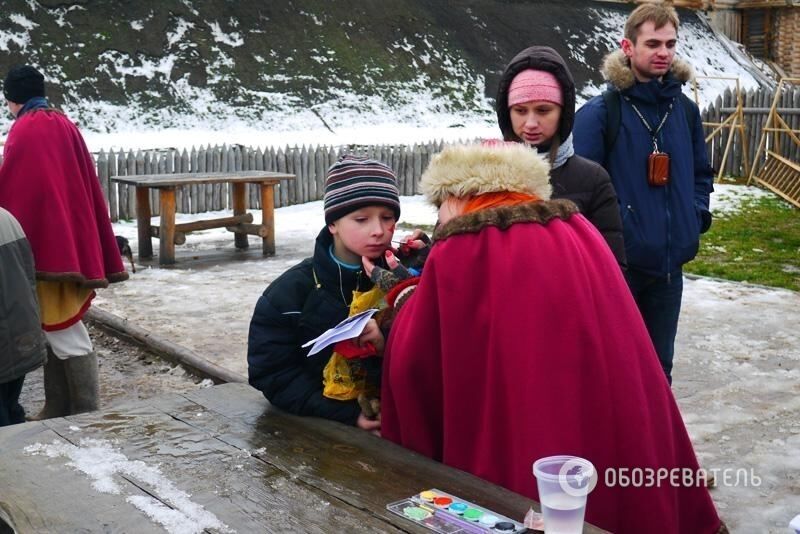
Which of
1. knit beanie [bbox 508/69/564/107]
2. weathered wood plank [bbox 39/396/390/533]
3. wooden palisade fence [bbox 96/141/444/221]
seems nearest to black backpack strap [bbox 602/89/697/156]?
knit beanie [bbox 508/69/564/107]

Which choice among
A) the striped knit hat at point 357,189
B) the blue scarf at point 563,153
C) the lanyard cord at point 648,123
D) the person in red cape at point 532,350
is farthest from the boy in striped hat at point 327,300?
the lanyard cord at point 648,123

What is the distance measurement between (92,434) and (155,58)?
1998 centimetres

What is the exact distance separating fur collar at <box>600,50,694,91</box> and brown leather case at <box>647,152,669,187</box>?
1.07 ft

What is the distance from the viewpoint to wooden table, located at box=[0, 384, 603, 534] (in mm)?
2084

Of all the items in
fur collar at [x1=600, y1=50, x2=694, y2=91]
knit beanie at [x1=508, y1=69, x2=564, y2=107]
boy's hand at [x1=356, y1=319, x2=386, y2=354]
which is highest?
fur collar at [x1=600, y1=50, x2=694, y2=91]

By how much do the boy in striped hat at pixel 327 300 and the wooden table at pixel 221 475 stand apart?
9 cm

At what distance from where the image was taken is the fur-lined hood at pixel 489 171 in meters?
2.26

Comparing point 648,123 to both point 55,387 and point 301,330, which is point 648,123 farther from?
point 55,387

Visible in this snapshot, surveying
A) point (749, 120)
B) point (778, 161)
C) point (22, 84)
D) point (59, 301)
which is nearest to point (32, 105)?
point (22, 84)

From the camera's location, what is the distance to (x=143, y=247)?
33.9 ft

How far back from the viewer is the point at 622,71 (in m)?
3.88

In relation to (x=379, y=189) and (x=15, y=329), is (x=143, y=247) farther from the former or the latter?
(x=379, y=189)

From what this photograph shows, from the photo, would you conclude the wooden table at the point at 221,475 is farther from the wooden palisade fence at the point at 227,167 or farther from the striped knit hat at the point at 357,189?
the wooden palisade fence at the point at 227,167

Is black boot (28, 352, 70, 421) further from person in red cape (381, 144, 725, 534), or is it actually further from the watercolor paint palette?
the watercolor paint palette
